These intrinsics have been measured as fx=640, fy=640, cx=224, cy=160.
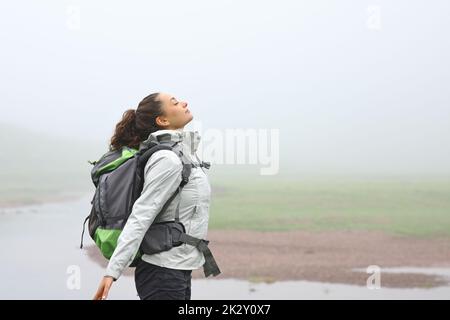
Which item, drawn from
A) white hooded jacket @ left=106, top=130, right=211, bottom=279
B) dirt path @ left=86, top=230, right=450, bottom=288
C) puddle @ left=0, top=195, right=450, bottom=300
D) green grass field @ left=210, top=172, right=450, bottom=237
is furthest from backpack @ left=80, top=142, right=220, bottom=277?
green grass field @ left=210, top=172, right=450, bottom=237

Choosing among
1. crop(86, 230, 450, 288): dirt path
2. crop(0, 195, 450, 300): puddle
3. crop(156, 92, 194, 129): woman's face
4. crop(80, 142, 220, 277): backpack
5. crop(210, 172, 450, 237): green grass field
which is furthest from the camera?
crop(210, 172, 450, 237): green grass field

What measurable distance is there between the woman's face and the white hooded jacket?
6cm

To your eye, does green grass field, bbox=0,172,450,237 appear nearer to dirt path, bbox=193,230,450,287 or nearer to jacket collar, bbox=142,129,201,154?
dirt path, bbox=193,230,450,287

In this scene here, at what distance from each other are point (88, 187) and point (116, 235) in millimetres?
70463

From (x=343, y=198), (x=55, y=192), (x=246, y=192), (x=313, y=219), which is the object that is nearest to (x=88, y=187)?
(x=55, y=192)

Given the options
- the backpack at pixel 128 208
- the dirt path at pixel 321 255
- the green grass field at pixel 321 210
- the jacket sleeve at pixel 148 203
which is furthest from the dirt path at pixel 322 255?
the jacket sleeve at pixel 148 203

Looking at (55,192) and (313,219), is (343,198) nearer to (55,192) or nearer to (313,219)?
(313,219)

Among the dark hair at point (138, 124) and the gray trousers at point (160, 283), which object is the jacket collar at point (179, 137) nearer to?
the dark hair at point (138, 124)

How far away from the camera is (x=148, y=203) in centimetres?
344

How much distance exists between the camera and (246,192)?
6281 cm

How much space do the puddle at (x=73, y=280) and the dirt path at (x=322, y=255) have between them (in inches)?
36.9

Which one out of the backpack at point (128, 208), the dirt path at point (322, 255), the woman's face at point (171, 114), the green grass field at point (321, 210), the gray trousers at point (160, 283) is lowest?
the green grass field at point (321, 210)

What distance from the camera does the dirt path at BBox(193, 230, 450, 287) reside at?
20.0 m

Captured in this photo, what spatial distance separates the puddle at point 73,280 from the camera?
17.1 meters
